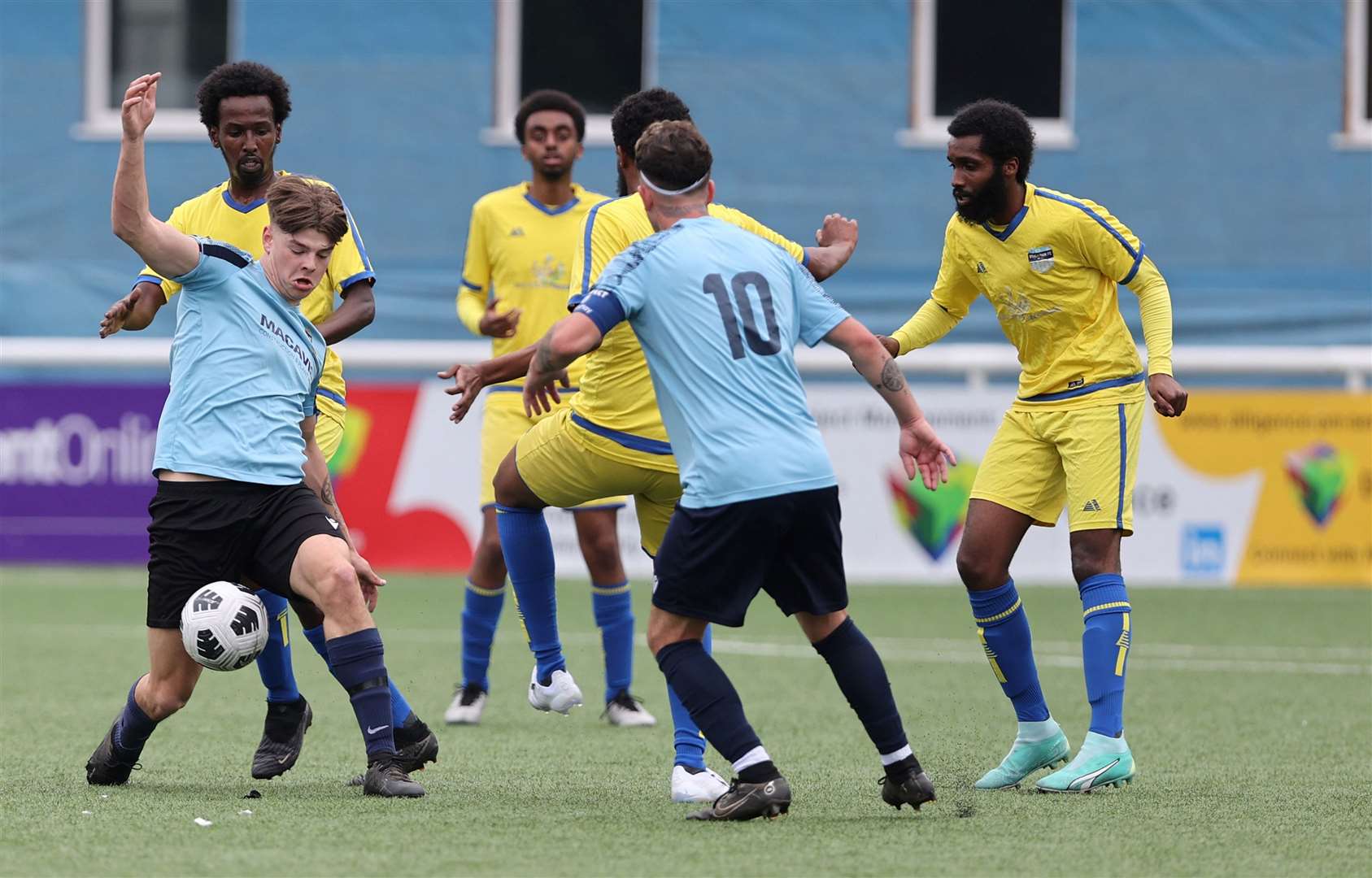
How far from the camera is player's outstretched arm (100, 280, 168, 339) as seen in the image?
18.1 feet

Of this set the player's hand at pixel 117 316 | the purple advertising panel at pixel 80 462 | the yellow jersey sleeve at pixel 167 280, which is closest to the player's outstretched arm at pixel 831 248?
the yellow jersey sleeve at pixel 167 280

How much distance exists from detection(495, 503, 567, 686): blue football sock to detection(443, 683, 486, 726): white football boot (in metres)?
1.03

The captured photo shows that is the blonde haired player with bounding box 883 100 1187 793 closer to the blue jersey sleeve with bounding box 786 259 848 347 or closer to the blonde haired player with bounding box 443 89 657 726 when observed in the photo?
the blue jersey sleeve with bounding box 786 259 848 347

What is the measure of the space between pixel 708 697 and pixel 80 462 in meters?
9.82

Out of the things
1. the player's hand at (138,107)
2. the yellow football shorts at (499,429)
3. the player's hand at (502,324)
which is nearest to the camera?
the player's hand at (138,107)

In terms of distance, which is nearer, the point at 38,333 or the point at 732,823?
the point at 732,823

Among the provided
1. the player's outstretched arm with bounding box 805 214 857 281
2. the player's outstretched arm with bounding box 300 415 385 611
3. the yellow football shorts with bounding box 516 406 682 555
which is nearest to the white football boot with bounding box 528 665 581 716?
the yellow football shorts with bounding box 516 406 682 555

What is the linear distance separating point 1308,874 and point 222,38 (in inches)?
579

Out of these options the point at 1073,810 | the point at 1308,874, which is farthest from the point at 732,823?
the point at 1308,874

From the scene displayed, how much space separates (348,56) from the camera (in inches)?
664

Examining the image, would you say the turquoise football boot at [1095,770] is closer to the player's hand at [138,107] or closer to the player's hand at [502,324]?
the player's hand at [502,324]

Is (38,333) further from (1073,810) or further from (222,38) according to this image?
(1073,810)

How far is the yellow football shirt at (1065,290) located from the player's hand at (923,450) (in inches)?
44.1

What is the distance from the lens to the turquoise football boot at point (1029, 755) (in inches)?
240
